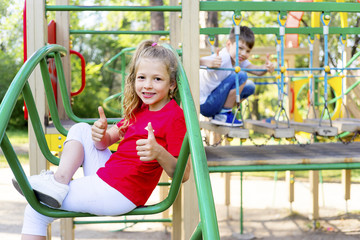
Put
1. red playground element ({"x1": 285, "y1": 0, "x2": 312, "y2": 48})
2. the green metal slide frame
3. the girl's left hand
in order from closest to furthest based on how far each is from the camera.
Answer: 1. the green metal slide frame
2. the girl's left hand
3. red playground element ({"x1": 285, "y1": 0, "x2": 312, "y2": 48})

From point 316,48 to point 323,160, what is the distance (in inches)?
122

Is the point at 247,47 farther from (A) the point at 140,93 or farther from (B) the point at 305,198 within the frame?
(B) the point at 305,198

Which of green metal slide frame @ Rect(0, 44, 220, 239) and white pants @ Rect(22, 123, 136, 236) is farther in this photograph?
white pants @ Rect(22, 123, 136, 236)

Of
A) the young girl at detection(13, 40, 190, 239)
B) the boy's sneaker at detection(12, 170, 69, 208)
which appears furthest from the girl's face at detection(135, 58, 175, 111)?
the boy's sneaker at detection(12, 170, 69, 208)

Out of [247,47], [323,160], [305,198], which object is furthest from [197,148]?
[305,198]

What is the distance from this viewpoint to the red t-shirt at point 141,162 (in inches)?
74.5

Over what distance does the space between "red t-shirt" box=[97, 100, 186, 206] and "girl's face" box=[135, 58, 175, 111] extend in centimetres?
9

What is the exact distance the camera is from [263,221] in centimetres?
547

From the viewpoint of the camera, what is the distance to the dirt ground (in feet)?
16.1

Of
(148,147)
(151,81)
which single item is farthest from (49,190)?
(151,81)

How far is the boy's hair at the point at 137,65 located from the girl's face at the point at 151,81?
24mm

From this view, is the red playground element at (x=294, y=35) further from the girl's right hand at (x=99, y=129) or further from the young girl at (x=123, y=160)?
the girl's right hand at (x=99, y=129)

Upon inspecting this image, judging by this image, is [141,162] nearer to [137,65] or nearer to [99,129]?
[99,129]

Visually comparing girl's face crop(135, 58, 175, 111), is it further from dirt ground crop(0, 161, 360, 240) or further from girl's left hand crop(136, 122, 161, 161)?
dirt ground crop(0, 161, 360, 240)
